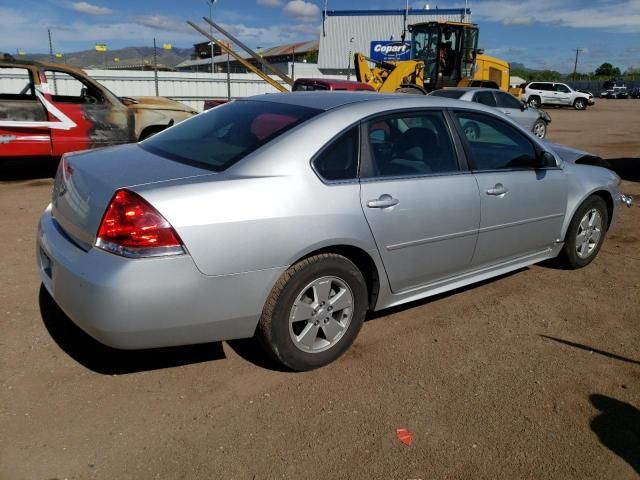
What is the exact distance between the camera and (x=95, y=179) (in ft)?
9.32

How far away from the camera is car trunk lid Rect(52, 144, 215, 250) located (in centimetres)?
270

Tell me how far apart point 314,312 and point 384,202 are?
2.53 ft

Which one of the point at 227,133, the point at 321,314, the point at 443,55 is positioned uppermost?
the point at 443,55

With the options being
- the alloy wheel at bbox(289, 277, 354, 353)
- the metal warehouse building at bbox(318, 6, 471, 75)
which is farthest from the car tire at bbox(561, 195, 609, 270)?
the metal warehouse building at bbox(318, 6, 471, 75)

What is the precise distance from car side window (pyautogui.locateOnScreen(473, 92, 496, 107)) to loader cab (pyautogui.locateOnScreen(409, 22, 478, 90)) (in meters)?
6.28

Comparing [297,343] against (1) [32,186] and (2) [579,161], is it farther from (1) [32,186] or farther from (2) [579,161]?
(1) [32,186]

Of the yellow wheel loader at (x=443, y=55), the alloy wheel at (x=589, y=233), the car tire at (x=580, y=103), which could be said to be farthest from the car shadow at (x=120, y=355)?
the car tire at (x=580, y=103)

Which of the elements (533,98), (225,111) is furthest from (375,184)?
(533,98)

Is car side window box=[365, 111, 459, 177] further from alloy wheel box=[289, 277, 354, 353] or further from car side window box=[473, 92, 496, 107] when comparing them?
car side window box=[473, 92, 496, 107]

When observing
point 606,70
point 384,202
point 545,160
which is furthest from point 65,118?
point 606,70

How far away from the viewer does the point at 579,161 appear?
5156 mm

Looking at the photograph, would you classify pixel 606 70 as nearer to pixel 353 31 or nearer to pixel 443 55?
pixel 353 31

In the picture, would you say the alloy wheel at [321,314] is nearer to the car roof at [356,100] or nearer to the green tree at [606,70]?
the car roof at [356,100]

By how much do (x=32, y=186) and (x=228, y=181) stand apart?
6476 mm
